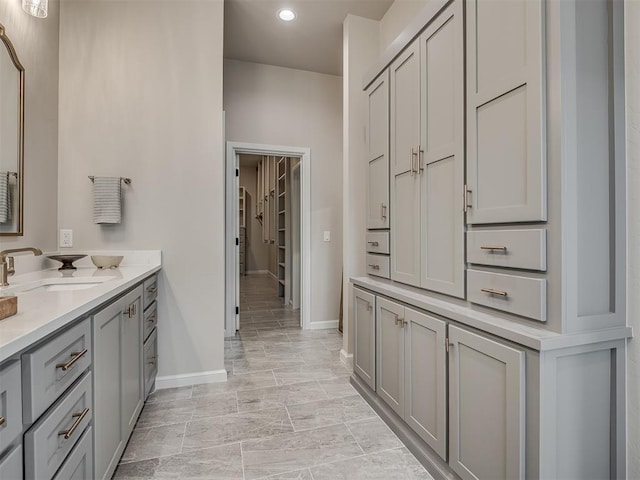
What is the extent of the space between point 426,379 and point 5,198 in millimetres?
2294

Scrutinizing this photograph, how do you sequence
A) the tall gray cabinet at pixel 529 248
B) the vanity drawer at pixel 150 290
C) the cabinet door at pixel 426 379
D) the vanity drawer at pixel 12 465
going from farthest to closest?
the vanity drawer at pixel 150 290, the cabinet door at pixel 426 379, the tall gray cabinet at pixel 529 248, the vanity drawer at pixel 12 465

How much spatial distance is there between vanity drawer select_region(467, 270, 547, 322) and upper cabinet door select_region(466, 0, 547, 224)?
22 centimetres

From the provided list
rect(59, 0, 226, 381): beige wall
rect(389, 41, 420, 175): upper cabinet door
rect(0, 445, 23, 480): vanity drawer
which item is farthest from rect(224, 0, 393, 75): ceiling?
rect(0, 445, 23, 480): vanity drawer

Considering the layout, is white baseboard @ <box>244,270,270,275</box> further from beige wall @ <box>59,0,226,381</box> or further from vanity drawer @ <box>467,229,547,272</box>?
vanity drawer @ <box>467,229,547,272</box>

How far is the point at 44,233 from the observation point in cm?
213

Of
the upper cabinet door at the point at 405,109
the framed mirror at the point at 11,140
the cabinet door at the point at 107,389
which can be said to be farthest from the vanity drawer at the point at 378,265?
the framed mirror at the point at 11,140

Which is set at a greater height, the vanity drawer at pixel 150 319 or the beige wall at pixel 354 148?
the beige wall at pixel 354 148

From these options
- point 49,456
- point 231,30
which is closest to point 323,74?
point 231,30

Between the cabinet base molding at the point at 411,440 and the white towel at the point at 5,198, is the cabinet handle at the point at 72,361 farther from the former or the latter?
the cabinet base molding at the point at 411,440

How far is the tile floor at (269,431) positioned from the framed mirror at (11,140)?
1.36 m

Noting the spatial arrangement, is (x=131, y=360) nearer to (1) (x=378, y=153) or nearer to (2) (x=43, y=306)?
(2) (x=43, y=306)

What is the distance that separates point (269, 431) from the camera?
194 centimetres

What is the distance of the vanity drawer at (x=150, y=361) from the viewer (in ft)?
6.82

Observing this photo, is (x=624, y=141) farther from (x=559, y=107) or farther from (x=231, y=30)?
(x=231, y=30)
